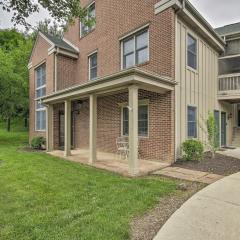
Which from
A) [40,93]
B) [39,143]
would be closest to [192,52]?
[39,143]

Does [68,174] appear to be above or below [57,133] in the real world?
below

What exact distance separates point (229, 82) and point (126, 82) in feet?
26.3

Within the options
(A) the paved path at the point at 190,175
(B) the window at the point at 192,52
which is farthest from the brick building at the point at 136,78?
(A) the paved path at the point at 190,175

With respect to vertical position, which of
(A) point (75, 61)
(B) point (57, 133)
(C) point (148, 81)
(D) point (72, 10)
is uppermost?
(A) point (75, 61)

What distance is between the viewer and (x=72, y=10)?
5.78m

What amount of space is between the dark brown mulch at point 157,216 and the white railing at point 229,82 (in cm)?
867

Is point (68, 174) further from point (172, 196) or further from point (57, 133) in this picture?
point (57, 133)

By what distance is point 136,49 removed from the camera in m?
11.1

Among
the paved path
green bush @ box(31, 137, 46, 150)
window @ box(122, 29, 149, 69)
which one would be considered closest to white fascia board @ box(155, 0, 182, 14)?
window @ box(122, 29, 149, 69)

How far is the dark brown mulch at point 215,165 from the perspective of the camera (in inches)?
317

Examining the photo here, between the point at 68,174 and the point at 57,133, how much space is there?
7.49 m

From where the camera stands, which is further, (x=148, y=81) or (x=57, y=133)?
(x=57, y=133)

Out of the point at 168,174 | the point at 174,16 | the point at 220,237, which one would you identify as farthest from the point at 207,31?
the point at 220,237

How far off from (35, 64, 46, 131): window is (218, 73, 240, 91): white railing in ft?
35.6
